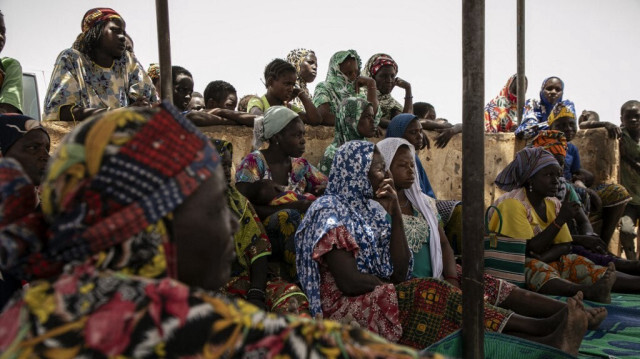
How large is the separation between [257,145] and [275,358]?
13.0ft

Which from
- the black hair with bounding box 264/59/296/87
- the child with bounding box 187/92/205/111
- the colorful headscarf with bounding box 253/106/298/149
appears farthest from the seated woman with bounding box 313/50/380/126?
the child with bounding box 187/92/205/111

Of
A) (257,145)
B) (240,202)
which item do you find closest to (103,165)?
(240,202)

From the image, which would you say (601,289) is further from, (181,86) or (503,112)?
(181,86)

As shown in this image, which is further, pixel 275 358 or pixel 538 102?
pixel 538 102

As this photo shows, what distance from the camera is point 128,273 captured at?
1062 millimetres

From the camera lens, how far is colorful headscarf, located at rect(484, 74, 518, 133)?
327 inches

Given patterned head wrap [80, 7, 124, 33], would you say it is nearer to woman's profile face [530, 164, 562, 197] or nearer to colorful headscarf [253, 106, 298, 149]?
colorful headscarf [253, 106, 298, 149]

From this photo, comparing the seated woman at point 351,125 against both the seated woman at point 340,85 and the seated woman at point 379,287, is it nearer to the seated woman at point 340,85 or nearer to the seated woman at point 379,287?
the seated woman at point 340,85

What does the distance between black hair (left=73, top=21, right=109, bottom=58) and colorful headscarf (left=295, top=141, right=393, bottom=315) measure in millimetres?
2222

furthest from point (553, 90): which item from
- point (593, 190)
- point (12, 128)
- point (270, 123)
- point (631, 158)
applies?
point (12, 128)

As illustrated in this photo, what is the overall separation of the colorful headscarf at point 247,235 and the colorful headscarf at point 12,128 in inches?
47.9

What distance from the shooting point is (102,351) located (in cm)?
95

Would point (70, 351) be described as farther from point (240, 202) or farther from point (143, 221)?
point (240, 202)

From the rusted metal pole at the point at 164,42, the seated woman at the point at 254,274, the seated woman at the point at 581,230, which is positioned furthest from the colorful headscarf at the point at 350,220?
the seated woman at the point at 581,230
